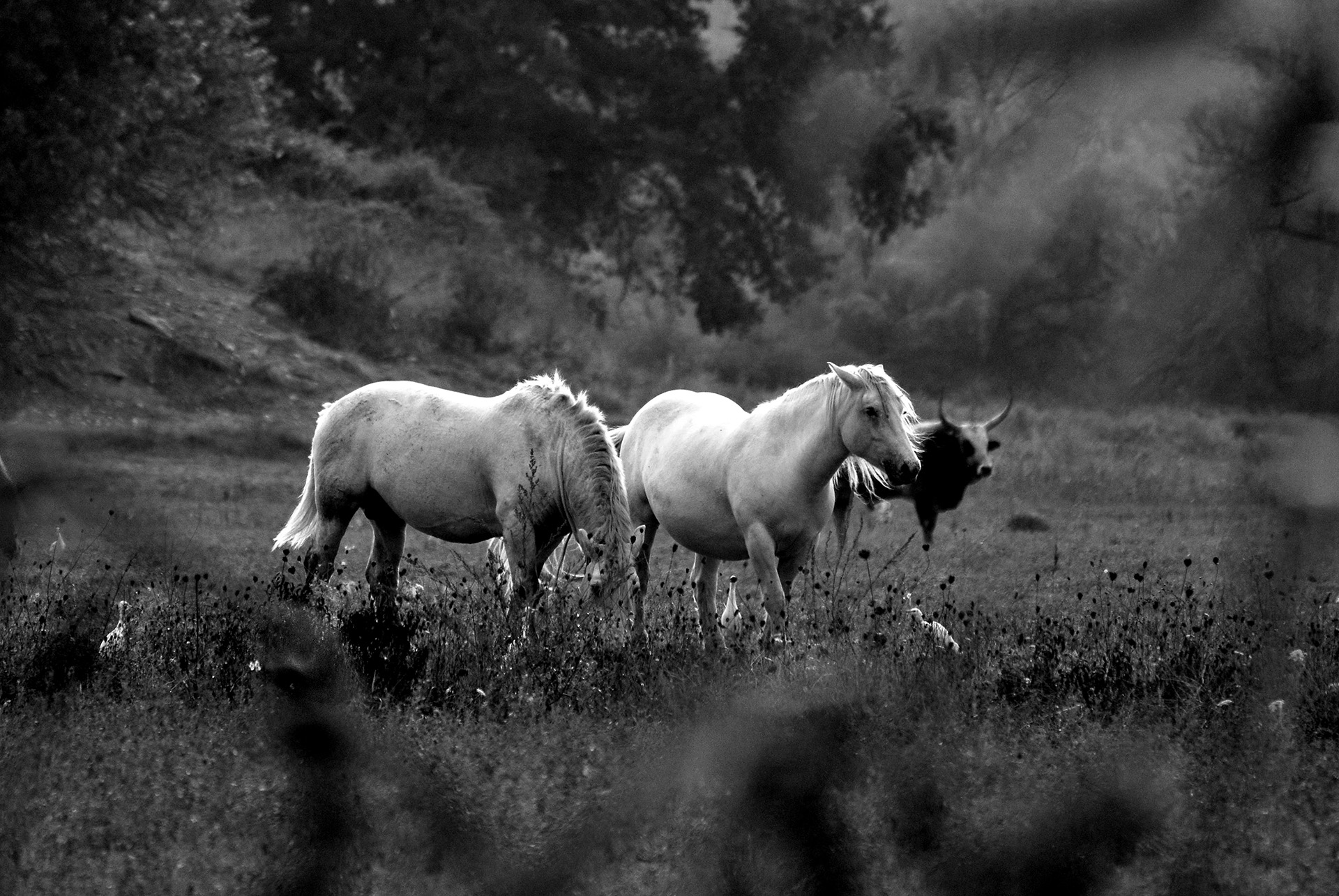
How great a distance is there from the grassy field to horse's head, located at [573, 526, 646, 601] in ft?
0.70

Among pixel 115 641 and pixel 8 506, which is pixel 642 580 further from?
pixel 8 506

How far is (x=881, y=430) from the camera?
6.97 m

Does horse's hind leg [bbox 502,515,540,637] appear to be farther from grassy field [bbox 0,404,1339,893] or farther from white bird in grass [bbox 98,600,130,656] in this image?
white bird in grass [bbox 98,600,130,656]

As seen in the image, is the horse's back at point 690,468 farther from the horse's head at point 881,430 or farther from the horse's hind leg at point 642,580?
the horse's head at point 881,430

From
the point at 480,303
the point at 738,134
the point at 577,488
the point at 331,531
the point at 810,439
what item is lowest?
the point at 480,303

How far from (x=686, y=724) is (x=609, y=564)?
143 inches

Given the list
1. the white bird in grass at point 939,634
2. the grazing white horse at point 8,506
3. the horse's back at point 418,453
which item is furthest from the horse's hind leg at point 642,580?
the grazing white horse at point 8,506

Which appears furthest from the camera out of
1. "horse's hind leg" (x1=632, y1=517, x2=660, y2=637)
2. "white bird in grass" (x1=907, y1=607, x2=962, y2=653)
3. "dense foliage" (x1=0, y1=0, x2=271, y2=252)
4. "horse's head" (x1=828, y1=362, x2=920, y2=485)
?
"horse's head" (x1=828, y1=362, x2=920, y2=485)

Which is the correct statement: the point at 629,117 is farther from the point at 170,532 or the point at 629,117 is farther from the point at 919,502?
the point at 919,502

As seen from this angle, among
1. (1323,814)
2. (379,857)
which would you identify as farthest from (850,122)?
(1323,814)

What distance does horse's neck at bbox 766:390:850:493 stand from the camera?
7.25m

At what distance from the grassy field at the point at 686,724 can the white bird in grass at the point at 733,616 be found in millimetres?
210

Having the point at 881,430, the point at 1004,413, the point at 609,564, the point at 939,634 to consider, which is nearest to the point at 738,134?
the point at 1004,413

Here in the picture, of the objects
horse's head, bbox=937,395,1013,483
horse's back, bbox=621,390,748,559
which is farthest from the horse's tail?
horse's head, bbox=937,395,1013,483
